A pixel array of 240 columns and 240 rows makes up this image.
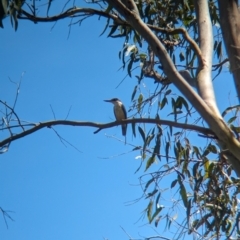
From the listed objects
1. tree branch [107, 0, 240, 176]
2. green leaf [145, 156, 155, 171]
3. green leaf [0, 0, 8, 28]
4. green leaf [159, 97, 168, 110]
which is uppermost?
green leaf [0, 0, 8, 28]

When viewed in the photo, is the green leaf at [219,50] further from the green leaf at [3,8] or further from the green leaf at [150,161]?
the green leaf at [3,8]

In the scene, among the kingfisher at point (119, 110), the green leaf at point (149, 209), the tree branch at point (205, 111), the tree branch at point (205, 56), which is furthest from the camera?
the kingfisher at point (119, 110)

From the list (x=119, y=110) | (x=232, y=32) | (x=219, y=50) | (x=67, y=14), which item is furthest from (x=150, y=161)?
(x=119, y=110)

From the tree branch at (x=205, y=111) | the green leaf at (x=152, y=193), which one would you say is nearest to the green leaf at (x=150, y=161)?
the green leaf at (x=152, y=193)

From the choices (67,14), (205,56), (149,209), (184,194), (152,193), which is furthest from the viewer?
(149,209)

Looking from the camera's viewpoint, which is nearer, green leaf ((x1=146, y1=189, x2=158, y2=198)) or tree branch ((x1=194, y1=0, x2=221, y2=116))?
tree branch ((x1=194, y1=0, x2=221, y2=116))

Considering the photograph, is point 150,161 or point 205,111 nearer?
point 205,111

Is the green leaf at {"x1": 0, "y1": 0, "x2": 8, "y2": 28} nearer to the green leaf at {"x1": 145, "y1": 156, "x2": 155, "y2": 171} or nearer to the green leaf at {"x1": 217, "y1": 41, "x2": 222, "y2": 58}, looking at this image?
the green leaf at {"x1": 145, "y1": 156, "x2": 155, "y2": 171}

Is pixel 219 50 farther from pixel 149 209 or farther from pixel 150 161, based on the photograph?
pixel 149 209

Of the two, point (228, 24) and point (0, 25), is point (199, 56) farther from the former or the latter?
point (0, 25)

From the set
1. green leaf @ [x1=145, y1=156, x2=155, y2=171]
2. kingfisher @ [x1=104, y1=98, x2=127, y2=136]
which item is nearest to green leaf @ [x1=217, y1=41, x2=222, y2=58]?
green leaf @ [x1=145, y1=156, x2=155, y2=171]

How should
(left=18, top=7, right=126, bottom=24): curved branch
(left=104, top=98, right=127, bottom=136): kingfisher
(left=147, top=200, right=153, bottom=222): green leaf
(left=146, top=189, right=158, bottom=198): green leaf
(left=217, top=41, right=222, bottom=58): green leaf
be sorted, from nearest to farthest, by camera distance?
(left=18, top=7, right=126, bottom=24): curved branch < (left=146, top=189, right=158, bottom=198): green leaf < (left=147, top=200, right=153, bottom=222): green leaf < (left=217, top=41, right=222, bottom=58): green leaf < (left=104, top=98, right=127, bottom=136): kingfisher

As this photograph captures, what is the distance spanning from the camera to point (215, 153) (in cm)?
361

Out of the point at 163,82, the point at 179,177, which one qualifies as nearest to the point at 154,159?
the point at 179,177
